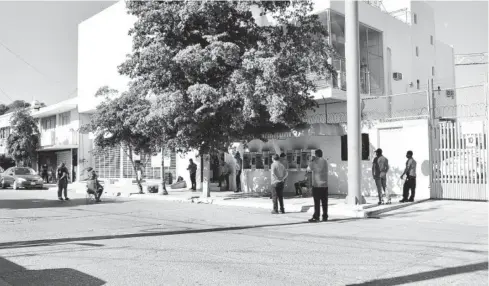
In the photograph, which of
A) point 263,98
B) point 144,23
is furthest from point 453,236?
point 144,23

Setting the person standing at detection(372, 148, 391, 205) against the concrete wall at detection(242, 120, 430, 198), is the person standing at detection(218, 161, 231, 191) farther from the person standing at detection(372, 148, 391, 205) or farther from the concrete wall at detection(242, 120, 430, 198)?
the person standing at detection(372, 148, 391, 205)

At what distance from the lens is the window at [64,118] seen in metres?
37.0

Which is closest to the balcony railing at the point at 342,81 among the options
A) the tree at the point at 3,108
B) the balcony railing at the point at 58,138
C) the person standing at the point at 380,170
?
the person standing at the point at 380,170

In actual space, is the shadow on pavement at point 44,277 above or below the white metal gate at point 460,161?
below

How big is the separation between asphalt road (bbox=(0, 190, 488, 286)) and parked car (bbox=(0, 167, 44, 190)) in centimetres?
1659

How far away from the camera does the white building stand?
16.8 metres

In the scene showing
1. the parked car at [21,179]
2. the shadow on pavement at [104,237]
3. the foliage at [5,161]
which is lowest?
the shadow on pavement at [104,237]

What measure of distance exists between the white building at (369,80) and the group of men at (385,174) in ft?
1.99

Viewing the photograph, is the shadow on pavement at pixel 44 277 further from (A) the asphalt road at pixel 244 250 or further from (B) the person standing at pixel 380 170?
(B) the person standing at pixel 380 170

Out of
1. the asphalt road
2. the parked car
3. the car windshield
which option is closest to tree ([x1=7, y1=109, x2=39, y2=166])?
the parked car

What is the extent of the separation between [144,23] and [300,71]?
595cm

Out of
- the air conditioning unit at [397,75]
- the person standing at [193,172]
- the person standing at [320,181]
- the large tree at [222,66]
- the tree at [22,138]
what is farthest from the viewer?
the tree at [22,138]

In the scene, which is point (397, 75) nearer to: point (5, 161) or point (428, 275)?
point (428, 275)

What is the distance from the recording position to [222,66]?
15.8 meters
